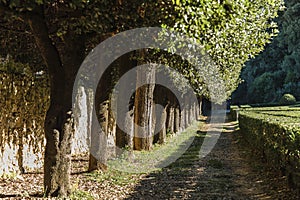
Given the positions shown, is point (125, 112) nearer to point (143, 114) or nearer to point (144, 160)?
point (144, 160)

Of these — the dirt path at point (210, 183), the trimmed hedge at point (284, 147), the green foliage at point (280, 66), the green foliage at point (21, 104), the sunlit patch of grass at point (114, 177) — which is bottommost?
the dirt path at point (210, 183)

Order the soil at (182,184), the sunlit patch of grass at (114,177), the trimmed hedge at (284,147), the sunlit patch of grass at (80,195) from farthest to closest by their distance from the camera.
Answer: the sunlit patch of grass at (114,177) → the soil at (182,184) → the trimmed hedge at (284,147) → the sunlit patch of grass at (80,195)

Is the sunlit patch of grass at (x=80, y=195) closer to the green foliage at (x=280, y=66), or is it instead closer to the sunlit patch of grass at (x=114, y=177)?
the sunlit patch of grass at (x=114, y=177)

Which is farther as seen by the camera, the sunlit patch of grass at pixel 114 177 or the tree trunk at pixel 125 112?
the tree trunk at pixel 125 112

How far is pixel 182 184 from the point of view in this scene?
999 centimetres

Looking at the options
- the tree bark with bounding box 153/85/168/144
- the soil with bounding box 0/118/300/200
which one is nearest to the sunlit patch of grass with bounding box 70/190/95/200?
the soil with bounding box 0/118/300/200

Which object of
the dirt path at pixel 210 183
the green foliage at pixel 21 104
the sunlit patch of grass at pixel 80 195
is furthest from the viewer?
the green foliage at pixel 21 104

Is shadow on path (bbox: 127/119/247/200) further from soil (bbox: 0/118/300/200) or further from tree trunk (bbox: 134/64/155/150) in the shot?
tree trunk (bbox: 134/64/155/150)

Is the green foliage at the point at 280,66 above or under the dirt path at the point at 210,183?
above

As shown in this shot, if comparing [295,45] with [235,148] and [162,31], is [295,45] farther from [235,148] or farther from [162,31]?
[162,31]

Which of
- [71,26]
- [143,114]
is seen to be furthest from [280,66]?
[71,26]

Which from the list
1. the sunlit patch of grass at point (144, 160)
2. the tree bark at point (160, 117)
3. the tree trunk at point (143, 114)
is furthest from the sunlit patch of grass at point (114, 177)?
the tree bark at point (160, 117)

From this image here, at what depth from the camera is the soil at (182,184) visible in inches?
340

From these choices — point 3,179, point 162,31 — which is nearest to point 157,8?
point 162,31
